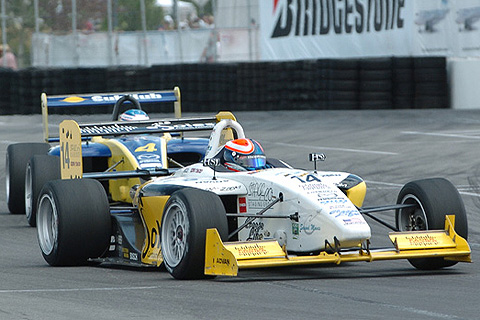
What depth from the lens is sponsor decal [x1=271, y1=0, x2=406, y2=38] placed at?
27.9 m

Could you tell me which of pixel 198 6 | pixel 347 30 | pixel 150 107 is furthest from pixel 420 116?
pixel 198 6

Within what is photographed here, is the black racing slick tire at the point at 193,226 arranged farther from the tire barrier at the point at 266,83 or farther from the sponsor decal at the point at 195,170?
the tire barrier at the point at 266,83

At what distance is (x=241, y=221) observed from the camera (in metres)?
9.12

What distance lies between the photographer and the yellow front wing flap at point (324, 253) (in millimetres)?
8055

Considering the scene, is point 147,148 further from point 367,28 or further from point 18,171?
point 367,28

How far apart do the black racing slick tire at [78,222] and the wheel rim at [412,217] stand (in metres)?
2.52

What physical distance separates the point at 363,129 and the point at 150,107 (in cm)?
864

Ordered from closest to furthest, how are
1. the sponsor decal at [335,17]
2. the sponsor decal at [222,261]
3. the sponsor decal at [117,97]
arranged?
the sponsor decal at [222,261] → the sponsor decal at [117,97] → the sponsor decal at [335,17]

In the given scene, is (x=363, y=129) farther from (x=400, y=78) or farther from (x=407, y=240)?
(x=407, y=240)

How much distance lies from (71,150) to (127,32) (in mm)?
22879

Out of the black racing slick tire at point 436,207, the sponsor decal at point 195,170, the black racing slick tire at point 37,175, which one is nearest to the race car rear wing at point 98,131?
the black racing slick tire at point 37,175

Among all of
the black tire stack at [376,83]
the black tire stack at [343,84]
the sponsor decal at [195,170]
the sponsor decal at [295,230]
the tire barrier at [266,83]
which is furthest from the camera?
the black tire stack at [343,84]

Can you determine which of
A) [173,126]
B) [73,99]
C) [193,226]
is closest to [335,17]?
[73,99]

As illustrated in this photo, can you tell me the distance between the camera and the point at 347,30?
2936cm
